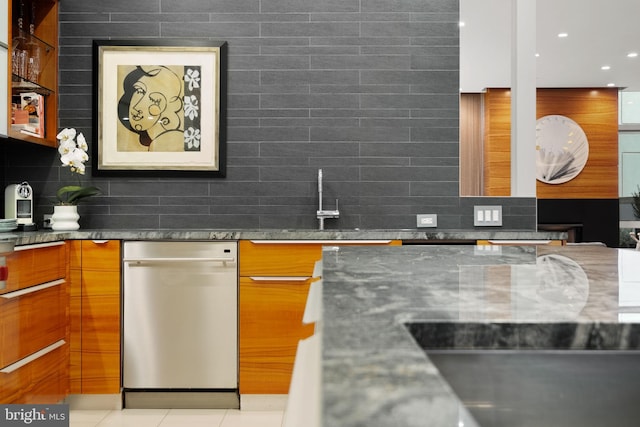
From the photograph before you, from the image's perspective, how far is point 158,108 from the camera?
3334 mm

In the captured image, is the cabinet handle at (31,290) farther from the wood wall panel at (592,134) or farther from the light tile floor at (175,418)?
the wood wall panel at (592,134)

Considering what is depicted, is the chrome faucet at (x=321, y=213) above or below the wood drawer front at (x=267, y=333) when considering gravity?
above

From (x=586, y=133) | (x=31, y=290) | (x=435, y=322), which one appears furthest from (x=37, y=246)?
(x=586, y=133)

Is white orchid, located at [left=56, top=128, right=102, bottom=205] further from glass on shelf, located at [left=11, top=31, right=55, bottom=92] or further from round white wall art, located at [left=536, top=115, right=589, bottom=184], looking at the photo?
round white wall art, located at [left=536, top=115, right=589, bottom=184]

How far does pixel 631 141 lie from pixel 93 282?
8914 mm

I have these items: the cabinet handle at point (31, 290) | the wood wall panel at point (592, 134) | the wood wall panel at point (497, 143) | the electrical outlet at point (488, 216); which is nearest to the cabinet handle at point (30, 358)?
the cabinet handle at point (31, 290)

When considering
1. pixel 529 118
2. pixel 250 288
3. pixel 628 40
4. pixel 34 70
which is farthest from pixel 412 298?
pixel 628 40

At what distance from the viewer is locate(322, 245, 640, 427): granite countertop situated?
1.10ft

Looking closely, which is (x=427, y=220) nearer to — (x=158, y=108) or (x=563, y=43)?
(x=158, y=108)

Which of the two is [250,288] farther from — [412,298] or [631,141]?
[631,141]

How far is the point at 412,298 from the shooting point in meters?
0.67

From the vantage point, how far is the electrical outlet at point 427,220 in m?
3.35

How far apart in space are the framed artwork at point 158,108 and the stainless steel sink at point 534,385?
2.94 metres

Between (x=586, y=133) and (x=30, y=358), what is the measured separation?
8.02 meters
